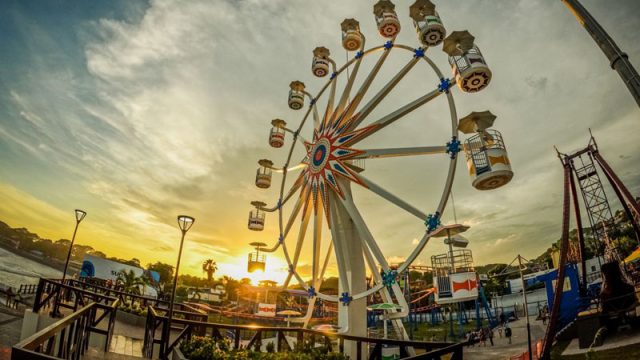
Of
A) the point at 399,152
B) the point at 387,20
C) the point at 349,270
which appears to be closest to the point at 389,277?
the point at 349,270

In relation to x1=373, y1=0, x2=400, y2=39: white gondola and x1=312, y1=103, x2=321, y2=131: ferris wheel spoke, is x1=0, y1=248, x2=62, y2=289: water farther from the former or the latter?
x1=373, y1=0, x2=400, y2=39: white gondola

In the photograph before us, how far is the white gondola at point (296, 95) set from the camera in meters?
21.7

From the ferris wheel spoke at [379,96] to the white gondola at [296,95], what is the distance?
5.73 metres

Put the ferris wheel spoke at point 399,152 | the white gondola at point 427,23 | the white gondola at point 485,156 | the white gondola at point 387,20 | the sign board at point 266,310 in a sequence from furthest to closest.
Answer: the sign board at point 266,310 → the white gondola at point 387,20 → the white gondola at point 427,23 → the ferris wheel spoke at point 399,152 → the white gondola at point 485,156

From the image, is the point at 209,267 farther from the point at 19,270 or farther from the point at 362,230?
the point at 362,230

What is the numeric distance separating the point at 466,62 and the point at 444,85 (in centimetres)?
151

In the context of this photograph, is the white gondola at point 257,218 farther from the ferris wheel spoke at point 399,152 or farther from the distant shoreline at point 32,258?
the distant shoreline at point 32,258

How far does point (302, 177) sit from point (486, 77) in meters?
11.1

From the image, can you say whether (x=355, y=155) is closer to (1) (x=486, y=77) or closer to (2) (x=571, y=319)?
(1) (x=486, y=77)

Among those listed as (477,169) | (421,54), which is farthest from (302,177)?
(477,169)

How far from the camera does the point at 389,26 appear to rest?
53.4 feet

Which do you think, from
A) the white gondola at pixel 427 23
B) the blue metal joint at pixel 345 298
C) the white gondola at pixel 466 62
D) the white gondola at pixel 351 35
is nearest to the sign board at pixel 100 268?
the blue metal joint at pixel 345 298

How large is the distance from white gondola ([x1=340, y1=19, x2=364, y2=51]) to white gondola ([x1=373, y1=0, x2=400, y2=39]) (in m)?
2.23

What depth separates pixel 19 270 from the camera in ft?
194
